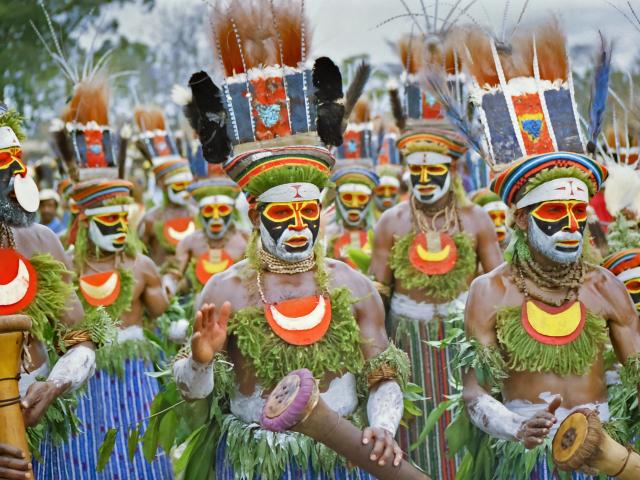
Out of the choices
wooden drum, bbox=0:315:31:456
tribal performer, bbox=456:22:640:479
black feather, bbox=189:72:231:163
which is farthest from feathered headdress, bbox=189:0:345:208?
wooden drum, bbox=0:315:31:456

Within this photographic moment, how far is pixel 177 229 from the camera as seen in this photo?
472 inches

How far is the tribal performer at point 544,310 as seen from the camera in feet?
16.0

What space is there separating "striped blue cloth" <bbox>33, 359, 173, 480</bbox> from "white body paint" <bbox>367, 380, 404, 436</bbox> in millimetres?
2455

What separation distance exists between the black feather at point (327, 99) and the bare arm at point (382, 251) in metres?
2.90

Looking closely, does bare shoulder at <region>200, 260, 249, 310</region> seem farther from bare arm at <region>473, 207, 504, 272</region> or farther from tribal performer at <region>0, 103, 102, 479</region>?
bare arm at <region>473, 207, 504, 272</region>

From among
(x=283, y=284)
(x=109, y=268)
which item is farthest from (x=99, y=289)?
(x=283, y=284)

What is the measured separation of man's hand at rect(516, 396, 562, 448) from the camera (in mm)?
4188

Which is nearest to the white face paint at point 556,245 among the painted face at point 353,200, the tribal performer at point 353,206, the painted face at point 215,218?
the tribal performer at point 353,206

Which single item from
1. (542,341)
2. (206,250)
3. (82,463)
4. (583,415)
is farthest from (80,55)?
(583,415)

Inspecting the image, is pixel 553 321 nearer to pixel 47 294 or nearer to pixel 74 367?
pixel 74 367

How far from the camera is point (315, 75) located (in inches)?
203

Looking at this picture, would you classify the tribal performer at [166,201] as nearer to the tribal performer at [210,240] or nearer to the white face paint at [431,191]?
the tribal performer at [210,240]

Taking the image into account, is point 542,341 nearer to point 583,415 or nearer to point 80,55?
point 583,415

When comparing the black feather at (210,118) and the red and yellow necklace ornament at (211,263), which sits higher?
the black feather at (210,118)
